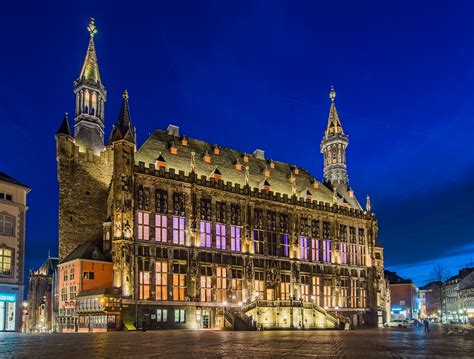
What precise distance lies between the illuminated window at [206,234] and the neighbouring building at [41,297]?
4198 cm

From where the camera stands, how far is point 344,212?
84.8 metres

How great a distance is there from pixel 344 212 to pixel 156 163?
34.9 metres

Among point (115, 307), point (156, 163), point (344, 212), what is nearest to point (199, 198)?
point (156, 163)

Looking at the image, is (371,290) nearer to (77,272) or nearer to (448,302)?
(77,272)

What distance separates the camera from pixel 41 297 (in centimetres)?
9994

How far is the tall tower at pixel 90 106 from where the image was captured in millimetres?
69312

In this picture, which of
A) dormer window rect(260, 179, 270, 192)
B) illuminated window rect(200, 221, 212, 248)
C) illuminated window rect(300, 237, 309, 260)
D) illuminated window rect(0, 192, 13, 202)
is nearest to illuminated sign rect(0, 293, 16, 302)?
illuminated window rect(0, 192, 13, 202)

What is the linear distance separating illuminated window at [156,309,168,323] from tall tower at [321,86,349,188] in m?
44.9

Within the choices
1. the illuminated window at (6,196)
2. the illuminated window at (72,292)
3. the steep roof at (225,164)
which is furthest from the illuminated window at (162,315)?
the illuminated window at (6,196)

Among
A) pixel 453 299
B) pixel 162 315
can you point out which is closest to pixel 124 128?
pixel 162 315

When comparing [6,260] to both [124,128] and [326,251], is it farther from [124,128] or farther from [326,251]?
[326,251]

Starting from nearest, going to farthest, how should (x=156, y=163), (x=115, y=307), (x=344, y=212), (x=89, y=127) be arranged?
(x=115, y=307) < (x=156, y=163) < (x=89, y=127) < (x=344, y=212)

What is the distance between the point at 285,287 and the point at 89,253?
92.8ft

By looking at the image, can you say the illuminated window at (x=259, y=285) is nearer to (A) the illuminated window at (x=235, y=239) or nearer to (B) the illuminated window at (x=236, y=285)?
(B) the illuminated window at (x=236, y=285)
